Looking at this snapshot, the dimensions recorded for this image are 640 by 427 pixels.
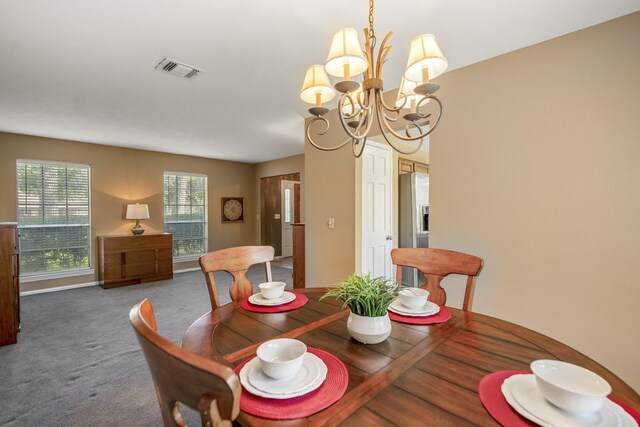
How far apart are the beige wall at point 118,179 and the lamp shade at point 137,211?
309 millimetres

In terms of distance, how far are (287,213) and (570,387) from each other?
7.30m

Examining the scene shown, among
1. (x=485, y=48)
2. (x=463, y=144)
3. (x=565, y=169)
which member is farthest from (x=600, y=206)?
(x=485, y=48)

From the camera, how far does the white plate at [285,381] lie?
2.47ft

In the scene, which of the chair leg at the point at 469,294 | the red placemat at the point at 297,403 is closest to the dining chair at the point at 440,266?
the chair leg at the point at 469,294

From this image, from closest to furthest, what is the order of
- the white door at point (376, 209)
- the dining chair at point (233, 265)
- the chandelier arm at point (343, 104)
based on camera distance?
1. the chandelier arm at point (343, 104)
2. the dining chair at point (233, 265)
3. the white door at point (376, 209)

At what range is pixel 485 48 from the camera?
215 centimetres

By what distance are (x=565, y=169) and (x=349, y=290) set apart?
74.6 inches

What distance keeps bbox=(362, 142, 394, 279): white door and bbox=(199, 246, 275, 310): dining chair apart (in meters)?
1.81

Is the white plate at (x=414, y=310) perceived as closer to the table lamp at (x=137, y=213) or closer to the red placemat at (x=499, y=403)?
the red placemat at (x=499, y=403)

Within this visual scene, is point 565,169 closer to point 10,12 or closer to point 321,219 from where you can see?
point 321,219

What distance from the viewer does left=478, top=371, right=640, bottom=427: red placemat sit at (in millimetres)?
666

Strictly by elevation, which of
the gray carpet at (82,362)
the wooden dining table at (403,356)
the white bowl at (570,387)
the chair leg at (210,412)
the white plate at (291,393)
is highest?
the chair leg at (210,412)

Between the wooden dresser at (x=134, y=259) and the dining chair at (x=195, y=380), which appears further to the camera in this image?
the wooden dresser at (x=134, y=259)

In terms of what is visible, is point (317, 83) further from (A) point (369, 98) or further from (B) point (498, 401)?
(B) point (498, 401)
